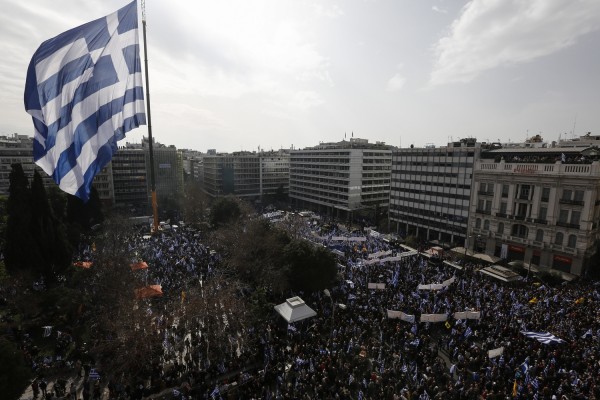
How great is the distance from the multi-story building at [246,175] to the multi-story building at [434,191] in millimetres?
52400

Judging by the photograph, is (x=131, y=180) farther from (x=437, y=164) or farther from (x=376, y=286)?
(x=376, y=286)

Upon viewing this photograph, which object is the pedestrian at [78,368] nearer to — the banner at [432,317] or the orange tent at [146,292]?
the orange tent at [146,292]

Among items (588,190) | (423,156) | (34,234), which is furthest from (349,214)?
(34,234)

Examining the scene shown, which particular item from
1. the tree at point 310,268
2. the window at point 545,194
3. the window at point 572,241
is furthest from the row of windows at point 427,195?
the tree at point 310,268

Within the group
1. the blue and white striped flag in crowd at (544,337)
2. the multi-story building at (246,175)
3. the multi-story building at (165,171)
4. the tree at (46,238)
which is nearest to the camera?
the blue and white striped flag in crowd at (544,337)

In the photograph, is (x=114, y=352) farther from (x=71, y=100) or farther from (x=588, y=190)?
(x=588, y=190)

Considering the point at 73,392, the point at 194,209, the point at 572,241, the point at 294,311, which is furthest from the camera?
the point at 194,209

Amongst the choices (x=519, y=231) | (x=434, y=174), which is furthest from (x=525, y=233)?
(x=434, y=174)

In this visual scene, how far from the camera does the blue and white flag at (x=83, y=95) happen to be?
12.8 meters

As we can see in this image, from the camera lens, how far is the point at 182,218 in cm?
7788

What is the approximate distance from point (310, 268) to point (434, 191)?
38.5 meters

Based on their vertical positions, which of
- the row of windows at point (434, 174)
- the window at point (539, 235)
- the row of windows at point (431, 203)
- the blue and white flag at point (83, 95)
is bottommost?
the window at point (539, 235)

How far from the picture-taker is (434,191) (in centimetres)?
6084

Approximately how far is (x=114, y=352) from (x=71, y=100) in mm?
15936
